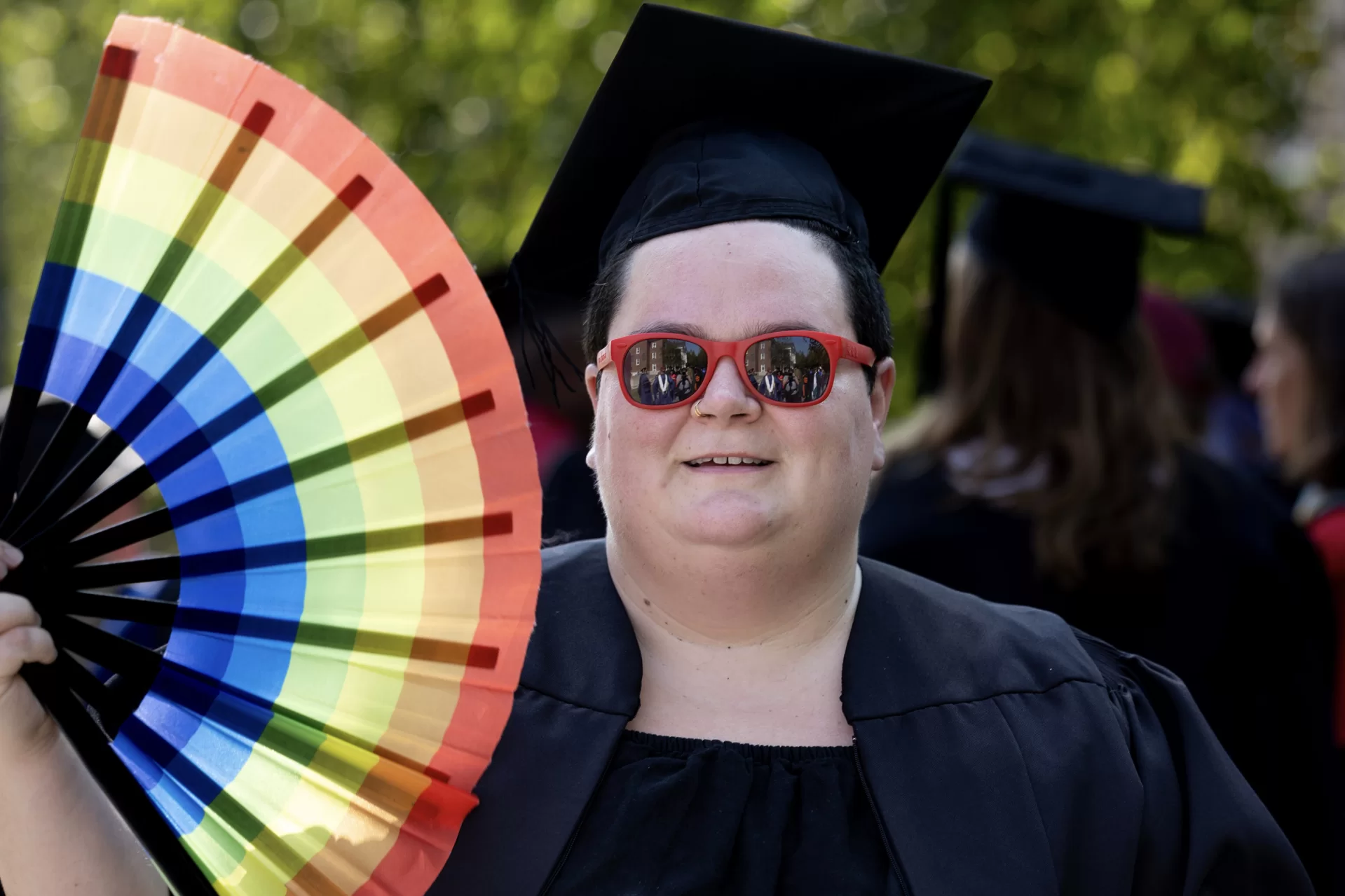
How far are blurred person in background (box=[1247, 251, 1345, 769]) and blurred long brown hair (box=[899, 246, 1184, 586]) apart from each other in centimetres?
79

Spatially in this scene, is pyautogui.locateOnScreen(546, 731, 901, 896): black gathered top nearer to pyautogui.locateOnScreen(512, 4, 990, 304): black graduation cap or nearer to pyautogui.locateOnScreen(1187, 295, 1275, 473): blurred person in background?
pyautogui.locateOnScreen(512, 4, 990, 304): black graduation cap

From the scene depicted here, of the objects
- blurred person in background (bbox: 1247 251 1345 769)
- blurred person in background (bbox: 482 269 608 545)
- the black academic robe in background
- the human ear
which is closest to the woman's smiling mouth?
blurred person in background (bbox: 482 269 608 545)

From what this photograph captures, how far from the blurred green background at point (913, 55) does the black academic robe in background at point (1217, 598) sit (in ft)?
6.48

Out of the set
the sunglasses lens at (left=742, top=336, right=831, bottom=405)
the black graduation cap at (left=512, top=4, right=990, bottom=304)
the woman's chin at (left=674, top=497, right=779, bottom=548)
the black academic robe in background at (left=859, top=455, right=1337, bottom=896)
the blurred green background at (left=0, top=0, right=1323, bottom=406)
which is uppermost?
the blurred green background at (left=0, top=0, right=1323, bottom=406)

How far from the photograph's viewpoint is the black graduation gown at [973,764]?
2029 millimetres

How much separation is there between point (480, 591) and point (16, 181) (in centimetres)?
1540

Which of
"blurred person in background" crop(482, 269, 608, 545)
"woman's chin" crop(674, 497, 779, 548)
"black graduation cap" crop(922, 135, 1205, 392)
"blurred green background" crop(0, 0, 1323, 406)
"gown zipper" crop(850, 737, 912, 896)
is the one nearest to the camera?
"gown zipper" crop(850, 737, 912, 896)

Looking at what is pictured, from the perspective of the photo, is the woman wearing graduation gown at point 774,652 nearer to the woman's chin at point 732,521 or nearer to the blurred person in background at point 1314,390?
the woman's chin at point 732,521

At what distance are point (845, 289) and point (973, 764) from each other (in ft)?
2.48

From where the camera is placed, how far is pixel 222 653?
5.95 ft

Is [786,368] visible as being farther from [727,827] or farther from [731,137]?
[727,827]

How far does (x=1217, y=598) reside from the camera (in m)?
3.65

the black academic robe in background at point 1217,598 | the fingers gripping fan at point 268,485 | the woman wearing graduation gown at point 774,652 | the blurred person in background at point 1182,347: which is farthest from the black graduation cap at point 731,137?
the blurred person in background at point 1182,347

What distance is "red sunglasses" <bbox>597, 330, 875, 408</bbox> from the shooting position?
2.13 metres
